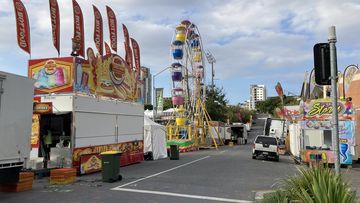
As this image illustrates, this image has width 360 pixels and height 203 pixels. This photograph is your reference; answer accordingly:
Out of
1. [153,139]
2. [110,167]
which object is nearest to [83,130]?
[110,167]

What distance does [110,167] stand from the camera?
14.9 meters

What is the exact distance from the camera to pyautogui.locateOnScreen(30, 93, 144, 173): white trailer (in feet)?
56.5

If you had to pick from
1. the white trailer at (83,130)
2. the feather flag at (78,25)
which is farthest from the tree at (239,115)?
the feather flag at (78,25)

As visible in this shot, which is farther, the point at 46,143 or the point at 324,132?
the point at 324,132

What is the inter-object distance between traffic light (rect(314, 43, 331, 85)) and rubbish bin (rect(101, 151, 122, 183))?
9634 mm

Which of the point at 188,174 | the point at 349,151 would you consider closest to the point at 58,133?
the point at 188,174

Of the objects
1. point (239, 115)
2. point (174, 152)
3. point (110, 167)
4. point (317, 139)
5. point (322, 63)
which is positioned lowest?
point (174, 152)

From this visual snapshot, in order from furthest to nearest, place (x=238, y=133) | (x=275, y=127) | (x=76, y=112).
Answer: (x=238, y=133)
(x=275, y=127)
(x=76, y=112)

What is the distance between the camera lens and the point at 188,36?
49.8 metres

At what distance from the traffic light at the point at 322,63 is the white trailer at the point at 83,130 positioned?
12.4 meters

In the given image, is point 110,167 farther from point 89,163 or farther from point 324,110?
point 324,110

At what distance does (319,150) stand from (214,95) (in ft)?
159

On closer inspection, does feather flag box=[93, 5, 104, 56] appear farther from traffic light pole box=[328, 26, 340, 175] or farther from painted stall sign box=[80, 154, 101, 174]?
traffic light pole box=[328, 26, 340, 175]

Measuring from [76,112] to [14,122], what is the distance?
6.46m
